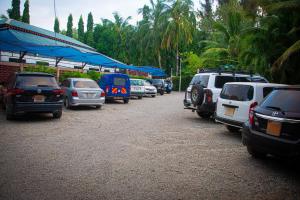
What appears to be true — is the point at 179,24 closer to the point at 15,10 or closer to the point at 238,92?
the point at 15,10

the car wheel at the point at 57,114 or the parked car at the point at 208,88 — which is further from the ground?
the parked car at the point at 208,88

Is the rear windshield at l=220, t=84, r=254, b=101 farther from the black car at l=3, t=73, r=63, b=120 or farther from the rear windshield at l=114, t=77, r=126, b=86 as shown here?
the rear windshield at l=114, t=77, r=126, b=86

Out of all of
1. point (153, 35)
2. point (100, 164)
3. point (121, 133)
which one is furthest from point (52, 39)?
point (100, 164)

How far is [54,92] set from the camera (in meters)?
9.96

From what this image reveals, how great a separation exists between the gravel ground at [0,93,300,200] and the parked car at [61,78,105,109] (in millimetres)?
4682

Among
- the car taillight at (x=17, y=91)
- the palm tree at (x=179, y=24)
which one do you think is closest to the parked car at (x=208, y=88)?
the car taillight at (x=17, y=91)

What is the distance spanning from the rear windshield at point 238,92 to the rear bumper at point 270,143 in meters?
1.90

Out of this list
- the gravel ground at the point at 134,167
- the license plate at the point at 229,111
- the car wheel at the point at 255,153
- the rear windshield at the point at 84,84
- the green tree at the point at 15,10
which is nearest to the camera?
the gravel ground at the point at 134,167

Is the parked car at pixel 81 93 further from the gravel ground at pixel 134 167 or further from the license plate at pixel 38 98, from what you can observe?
the gravel ground at pixel 134 167

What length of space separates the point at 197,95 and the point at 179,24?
3281 centimetres

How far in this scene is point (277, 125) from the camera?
192 inches

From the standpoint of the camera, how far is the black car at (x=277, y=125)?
4.62 meters

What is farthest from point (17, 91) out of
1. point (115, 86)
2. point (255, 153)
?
point (115, 86)

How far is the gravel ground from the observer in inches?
161
